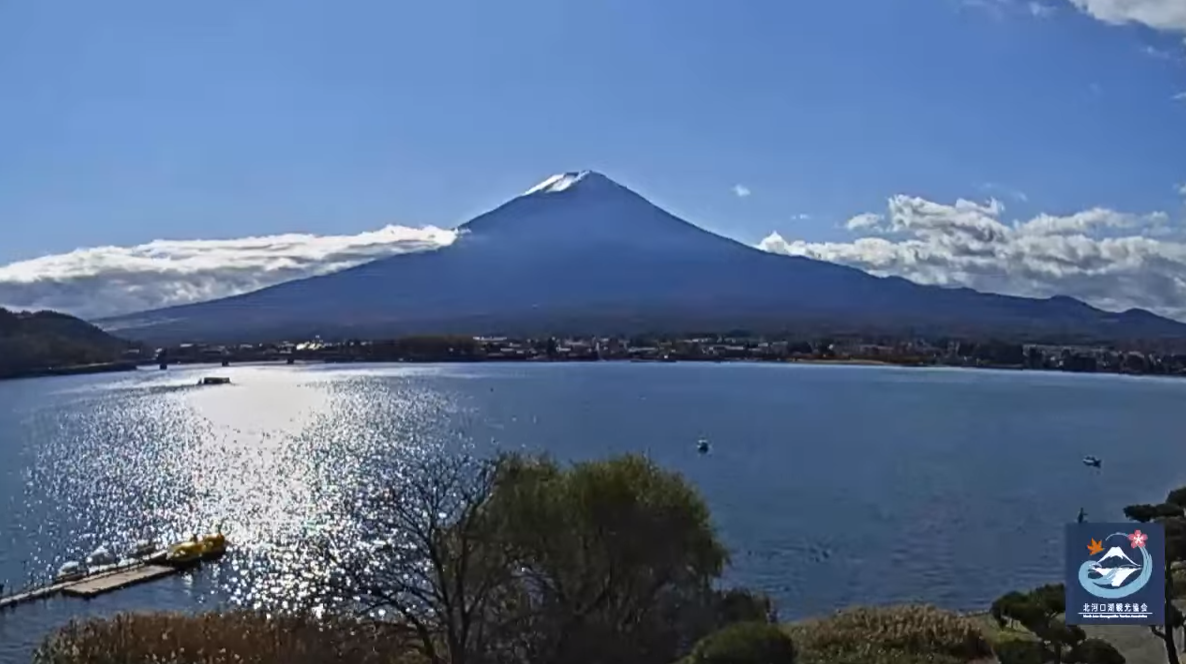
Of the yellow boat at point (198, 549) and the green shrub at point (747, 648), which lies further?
the yellow boat at point (198, 549)

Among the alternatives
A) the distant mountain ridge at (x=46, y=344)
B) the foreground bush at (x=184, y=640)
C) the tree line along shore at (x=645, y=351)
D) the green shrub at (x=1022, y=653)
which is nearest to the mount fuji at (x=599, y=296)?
the tree line along shore at (x=645, y=351)

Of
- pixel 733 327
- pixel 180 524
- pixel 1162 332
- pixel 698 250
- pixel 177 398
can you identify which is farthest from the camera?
pixel 698 250

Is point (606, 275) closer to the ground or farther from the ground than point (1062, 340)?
farther from the ground

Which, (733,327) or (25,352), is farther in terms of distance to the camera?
(733,327)

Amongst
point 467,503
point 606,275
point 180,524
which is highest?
point 606,275

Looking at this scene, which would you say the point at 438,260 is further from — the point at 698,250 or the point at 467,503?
the point at 467,503

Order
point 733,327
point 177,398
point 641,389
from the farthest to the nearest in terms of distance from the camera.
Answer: point 733,327, point 641,389, point 177,398

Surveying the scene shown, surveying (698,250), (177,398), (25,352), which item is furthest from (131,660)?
(698,250)

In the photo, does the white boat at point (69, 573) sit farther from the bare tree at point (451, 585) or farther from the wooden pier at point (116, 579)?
the bare tree at point (451, 585)
